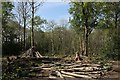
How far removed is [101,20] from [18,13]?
555 inches

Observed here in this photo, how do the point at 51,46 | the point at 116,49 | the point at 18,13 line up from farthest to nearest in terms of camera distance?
the point at 51,46, the point at 18,13, the point at 116,49

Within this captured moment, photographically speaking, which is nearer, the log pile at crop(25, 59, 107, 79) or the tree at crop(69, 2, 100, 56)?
Result: the log pile at crop(25, 59, 107, 79)

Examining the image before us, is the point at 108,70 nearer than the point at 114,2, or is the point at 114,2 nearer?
the point at 108,70

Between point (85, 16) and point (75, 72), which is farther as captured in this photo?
point (85, 16)

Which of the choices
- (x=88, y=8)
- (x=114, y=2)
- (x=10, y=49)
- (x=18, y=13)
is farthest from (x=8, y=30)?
(x=114, y=2)

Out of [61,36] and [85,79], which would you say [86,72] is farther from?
[61,36]

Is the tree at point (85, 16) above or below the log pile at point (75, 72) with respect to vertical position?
above

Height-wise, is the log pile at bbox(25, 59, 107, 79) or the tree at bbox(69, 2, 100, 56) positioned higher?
the tree at bbox(69, 2, 100, 56)

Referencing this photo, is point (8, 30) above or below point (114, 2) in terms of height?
below

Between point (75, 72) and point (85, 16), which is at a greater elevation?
point (85, 16)

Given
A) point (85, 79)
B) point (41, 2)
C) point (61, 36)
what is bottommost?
point (85, 79)

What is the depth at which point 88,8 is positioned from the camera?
33875 mm

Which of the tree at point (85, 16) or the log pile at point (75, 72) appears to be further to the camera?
the tree at point (85, 16)

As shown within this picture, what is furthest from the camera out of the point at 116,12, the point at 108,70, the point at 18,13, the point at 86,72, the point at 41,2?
the point at 18,13
